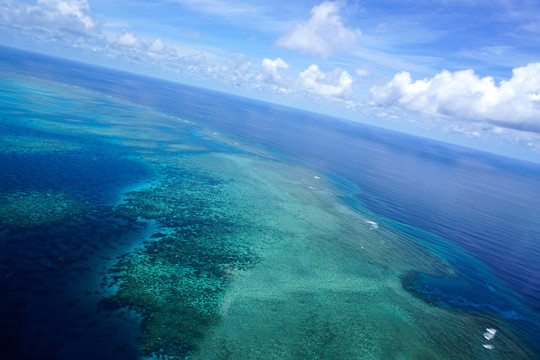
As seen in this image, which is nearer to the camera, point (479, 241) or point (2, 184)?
point (2, 184)

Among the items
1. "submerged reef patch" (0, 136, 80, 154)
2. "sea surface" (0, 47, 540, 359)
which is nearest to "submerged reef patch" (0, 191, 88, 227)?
"sea surface" (0, 47, 540, 359)

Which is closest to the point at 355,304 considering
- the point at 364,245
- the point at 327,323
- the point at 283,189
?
the point at 327,323

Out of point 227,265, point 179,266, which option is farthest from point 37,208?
point 227,265

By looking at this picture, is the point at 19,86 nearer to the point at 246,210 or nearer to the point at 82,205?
the point at 82,205

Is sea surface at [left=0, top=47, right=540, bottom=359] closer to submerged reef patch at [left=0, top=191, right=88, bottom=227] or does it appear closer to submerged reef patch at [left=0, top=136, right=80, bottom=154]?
submerged reef patch at [left=0, top=191, right=88, bottom=227]

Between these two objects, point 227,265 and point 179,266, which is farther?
point 227,265

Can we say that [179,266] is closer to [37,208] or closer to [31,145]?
[37,208]
